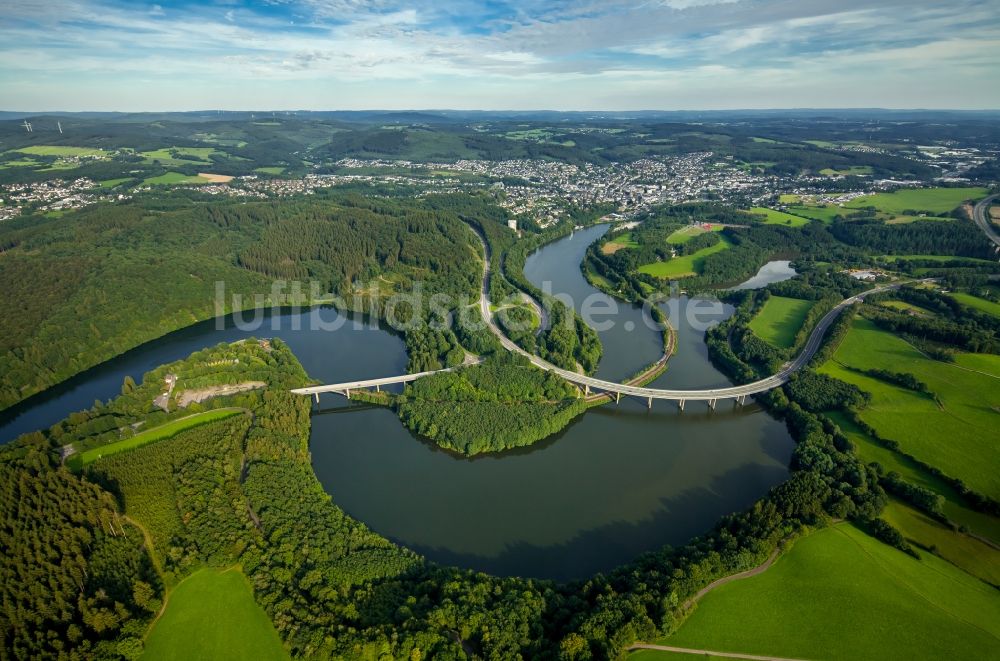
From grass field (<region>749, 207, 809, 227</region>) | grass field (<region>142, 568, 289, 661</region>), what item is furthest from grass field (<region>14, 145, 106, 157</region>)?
grass field (<region>749, 207, 809, 227</region>)

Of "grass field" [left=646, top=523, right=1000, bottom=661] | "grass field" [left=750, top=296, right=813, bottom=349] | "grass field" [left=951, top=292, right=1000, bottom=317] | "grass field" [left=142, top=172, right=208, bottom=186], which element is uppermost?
"grass field" [left=142, top=172, right=208, bottom=186]

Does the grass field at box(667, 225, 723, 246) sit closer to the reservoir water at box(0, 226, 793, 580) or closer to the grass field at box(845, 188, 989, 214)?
the grass field at box(845, 188, 989, 214)

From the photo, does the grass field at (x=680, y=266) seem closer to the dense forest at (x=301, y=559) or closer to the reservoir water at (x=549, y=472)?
the reservoir water at (x=549, y=472)

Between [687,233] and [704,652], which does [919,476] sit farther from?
[687,233]

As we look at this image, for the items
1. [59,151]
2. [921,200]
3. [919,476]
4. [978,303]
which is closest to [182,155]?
[59,151]

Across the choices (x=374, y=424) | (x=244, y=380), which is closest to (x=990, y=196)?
(x=374, y=424)

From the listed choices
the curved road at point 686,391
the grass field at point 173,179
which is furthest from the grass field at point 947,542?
the grass field at point 173,179

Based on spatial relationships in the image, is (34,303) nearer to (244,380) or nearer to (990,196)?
(244,380)

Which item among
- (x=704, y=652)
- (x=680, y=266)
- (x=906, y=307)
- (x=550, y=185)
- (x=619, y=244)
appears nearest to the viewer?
(x=704, y=652)
